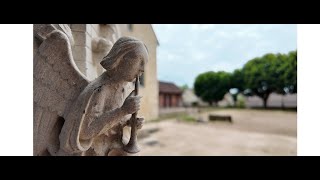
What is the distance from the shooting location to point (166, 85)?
19219mm

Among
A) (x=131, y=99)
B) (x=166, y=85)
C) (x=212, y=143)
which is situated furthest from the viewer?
(x=166, y=85)

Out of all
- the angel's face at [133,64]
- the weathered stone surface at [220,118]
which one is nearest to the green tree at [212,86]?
the weathered stone surface at [220,118]

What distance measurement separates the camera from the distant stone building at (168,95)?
17.6m

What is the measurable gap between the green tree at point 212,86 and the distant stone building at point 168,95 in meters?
2.75

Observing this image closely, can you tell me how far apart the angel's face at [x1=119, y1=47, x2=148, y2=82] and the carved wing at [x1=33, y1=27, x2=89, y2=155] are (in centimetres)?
21

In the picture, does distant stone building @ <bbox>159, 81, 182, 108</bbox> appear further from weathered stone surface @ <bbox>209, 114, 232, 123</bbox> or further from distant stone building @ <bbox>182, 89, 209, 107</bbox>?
weathered stone surface @ <bbox>209, 114, 232, 123</bbox>

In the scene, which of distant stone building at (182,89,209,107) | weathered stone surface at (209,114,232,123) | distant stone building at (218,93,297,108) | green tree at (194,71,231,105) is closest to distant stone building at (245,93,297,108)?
distant stone building at (218,93,297,108)

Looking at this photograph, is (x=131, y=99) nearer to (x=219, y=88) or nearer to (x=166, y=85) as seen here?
(x=166, y=85)

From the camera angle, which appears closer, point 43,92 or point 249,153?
point 43,92

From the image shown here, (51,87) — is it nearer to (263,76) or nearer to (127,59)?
(127,59)

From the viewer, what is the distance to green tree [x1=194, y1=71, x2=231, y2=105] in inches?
808
